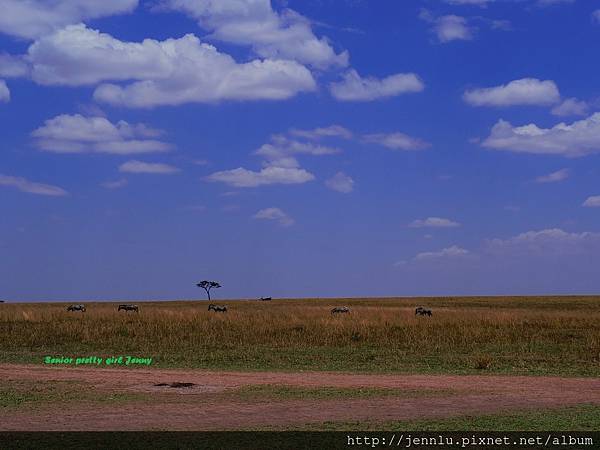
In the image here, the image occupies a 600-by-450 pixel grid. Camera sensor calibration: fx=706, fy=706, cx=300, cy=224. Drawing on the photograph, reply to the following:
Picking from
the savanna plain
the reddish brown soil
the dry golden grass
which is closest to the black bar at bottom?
the savanna plain

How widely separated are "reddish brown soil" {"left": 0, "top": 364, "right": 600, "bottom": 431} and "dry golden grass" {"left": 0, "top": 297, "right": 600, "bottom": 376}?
295cm

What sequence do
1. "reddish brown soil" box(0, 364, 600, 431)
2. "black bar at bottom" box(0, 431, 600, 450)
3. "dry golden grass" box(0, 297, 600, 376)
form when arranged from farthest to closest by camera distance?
1. "dry golden grass" box(0, 297, 600, 376)
2. "reddish brown soil" box(0, 364, 600, 431)
3. "black bar at bottom" box(0, 431, 600, 450)

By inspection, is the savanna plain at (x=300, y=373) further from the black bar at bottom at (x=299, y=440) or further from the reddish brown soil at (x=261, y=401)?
the black bar at bottom at (x=299, y=440)

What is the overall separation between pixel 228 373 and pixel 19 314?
75.5 feet

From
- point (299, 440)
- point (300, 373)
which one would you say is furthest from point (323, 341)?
point (299, 440)

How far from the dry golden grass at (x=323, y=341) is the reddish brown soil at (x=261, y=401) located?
116 inches

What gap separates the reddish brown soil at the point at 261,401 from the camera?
1216 cm

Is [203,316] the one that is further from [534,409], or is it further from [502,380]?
[534,409]

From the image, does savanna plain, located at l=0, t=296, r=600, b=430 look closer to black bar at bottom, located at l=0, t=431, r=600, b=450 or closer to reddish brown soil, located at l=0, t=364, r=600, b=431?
reddish brown soil, located at l=0, t=364, r=600, b=431

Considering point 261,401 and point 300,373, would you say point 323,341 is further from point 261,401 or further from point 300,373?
point 261,401

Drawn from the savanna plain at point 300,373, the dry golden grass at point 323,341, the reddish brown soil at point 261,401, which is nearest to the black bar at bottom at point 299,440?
the savanna plain at point 300,373

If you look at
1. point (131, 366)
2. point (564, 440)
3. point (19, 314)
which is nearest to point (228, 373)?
point (131, 366)

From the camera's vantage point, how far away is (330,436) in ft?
34.7

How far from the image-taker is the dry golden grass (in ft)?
75.7
